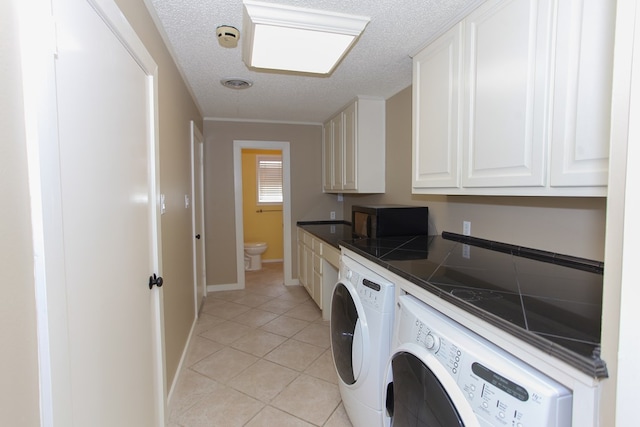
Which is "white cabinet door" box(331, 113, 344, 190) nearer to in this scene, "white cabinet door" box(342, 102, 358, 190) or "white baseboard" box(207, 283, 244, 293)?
"white cabinet door" box(342, 102, 358, 190)

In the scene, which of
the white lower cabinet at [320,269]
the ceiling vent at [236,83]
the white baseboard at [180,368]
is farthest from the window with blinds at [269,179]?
the white baseboard at [180,368]

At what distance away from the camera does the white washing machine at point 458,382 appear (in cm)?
68

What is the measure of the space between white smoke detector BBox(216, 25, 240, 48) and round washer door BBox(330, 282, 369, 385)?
1.57 m

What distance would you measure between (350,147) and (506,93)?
2.00 m

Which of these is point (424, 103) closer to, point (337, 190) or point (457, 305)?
point (457, 305)

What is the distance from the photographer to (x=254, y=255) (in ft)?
17.2

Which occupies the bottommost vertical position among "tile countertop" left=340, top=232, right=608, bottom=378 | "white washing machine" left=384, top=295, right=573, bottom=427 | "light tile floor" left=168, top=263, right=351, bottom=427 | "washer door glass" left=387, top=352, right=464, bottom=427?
"light tile floor" left=168, top=263, right=351, bottom=427

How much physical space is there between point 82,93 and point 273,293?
3.44 metres

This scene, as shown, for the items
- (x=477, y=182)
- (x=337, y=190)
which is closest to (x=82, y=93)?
(x=477, y=182)

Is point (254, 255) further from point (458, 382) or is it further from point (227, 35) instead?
point (458, 382)

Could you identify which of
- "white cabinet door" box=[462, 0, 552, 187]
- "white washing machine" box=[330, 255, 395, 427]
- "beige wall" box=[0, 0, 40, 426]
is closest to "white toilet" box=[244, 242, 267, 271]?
"white washing machine" box=[330, 255, 395, 427]

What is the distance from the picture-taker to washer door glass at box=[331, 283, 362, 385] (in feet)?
5.26

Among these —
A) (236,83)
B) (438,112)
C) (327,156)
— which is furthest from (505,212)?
(327,156)

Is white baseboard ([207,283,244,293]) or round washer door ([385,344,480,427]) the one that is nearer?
round washer door ([385,344,480,427])
